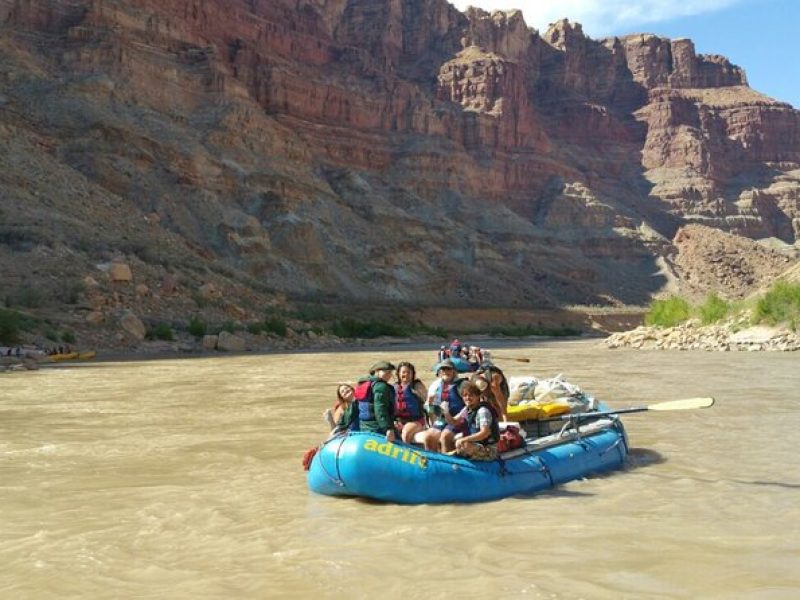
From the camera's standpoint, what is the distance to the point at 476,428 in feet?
29.4

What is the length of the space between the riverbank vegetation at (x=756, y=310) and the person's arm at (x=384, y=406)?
31137 millimetres

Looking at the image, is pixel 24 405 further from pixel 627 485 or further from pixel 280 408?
pixel 627 485

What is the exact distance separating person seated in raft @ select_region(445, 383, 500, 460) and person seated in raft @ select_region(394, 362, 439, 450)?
41cm

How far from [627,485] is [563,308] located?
70369mm

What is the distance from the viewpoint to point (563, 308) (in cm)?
7888

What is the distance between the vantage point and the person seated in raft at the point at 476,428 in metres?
8.71

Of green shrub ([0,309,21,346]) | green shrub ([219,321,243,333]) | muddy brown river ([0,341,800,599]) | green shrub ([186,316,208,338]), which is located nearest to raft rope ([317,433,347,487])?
muddy brown river ([0,341,800,599])

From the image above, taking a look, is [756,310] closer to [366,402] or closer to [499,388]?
[499,388]

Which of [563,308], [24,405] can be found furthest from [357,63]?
[24,405]

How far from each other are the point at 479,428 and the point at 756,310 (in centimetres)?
3362

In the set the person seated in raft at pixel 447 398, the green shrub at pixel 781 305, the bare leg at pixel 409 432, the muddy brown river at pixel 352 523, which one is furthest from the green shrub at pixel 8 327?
the green shrub at pixel 781 305

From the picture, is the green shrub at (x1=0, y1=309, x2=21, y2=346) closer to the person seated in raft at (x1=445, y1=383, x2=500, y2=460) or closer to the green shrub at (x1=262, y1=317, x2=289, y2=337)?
the green shrub at (x1=262, y1=317, x2=289, y2=337)

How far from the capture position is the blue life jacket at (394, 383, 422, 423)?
9.46m

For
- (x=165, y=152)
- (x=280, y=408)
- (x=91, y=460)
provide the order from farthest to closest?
(x=165, y=152), (x=280, y=408), (x=91, y=460)
